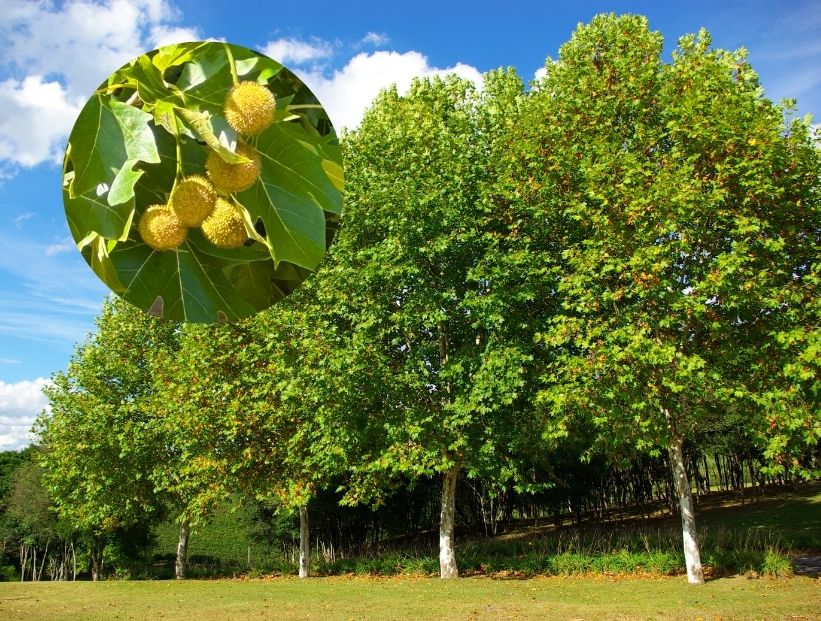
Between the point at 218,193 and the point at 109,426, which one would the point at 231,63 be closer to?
the point at 218,193

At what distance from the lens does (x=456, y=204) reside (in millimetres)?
17828

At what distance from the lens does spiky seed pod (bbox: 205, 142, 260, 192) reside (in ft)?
3.05

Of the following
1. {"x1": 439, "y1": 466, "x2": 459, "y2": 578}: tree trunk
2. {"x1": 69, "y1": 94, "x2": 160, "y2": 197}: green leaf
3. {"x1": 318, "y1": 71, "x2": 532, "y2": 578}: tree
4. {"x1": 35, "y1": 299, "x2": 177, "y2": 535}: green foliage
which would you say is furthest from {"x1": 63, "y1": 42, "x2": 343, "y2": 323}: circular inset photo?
{"x1": 35, "y1": 299, "x2": 177, "y2": 535}: green foliage

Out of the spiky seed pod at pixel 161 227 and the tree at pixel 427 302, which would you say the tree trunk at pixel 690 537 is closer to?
the tree at pixel 427 302

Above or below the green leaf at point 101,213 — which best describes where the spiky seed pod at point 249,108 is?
above

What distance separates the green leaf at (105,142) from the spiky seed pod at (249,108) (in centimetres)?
12

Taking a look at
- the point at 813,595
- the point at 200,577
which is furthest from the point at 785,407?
the point at 200,577

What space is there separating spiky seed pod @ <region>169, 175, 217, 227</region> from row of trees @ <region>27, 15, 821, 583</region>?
48.7 ft

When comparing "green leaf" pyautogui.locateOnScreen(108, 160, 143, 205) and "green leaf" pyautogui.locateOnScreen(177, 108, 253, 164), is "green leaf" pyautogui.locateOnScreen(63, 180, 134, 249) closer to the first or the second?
"green leaf" pyautogui.locateOnScreen(108, 160, 143, 205)

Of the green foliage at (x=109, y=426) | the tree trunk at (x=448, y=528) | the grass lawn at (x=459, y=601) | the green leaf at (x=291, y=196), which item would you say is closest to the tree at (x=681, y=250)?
the grass lawn at (x=459, y=601)

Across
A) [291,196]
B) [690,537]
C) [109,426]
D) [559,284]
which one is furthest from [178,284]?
[109,426]

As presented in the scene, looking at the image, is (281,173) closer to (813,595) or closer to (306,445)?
(813,595)

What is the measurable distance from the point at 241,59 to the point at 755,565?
2267 centimetres

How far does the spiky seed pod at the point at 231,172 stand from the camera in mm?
931
